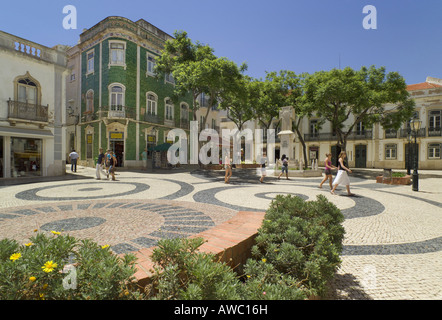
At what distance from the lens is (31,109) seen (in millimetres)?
14078

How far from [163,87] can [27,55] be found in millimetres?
12686

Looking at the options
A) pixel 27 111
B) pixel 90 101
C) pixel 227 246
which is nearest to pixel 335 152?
pixel 90 101

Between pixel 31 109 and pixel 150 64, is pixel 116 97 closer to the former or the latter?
pixel 150 64

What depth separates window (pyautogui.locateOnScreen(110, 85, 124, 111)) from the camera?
21172mm

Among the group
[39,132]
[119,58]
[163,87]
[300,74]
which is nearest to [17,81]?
[39,132]

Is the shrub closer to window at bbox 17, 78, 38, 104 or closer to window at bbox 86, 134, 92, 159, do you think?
window at bbox 17, 78, 38, 104

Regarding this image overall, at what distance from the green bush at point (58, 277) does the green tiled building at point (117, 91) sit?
20687mm

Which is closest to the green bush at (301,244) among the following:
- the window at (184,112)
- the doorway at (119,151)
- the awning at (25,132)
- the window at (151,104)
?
the awning at (25,132)

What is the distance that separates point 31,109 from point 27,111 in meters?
0.26

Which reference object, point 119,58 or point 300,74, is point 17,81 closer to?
point 119,58

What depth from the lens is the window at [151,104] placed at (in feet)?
77.4

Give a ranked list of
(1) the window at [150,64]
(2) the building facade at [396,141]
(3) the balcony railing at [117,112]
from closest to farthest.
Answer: (3) the balcony railing at [117,112]
(1) the window at [150,64]
(2) the building facade at [396,141]

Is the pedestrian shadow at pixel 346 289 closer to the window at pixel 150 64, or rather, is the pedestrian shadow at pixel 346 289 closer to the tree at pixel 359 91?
the tree at pixel 359 91

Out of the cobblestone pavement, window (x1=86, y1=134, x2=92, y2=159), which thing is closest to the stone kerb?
the cobblestone pavement
